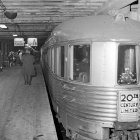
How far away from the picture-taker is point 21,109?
9.45 meters

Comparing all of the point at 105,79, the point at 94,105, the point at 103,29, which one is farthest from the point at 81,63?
the point at 94,105

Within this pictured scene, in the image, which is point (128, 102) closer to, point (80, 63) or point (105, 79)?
point (105, 79)

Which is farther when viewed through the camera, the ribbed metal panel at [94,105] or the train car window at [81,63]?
the train car window at [81,63]

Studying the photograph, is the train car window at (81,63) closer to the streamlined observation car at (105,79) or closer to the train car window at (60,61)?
the streamlined observation car at (105,79)

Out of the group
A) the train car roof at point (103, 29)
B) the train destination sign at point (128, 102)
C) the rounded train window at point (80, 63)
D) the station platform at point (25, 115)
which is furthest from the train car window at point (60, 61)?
the train destination sign at point (128, 102)

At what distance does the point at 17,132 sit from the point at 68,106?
1.67 metres

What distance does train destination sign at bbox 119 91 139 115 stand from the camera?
6.06 m

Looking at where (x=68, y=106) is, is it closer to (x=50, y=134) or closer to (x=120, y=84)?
(x=50, y=134)

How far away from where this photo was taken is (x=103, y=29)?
6324mm

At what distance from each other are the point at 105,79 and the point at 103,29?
3.95ft

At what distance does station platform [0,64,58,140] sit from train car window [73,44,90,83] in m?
1.84

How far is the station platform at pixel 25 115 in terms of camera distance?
23.7 ft

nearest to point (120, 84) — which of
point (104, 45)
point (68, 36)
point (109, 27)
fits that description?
point (104, 45)

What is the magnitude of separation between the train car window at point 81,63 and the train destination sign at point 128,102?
3.15ft
